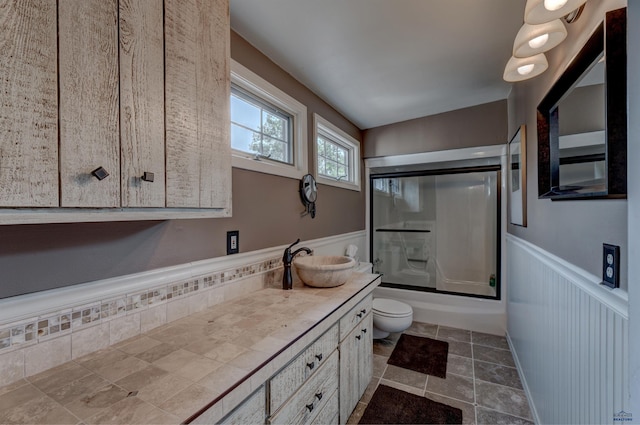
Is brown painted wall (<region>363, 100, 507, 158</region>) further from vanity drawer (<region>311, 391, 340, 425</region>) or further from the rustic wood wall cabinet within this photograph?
vanity drawer (<region>311, 391, 340, 425</region>)

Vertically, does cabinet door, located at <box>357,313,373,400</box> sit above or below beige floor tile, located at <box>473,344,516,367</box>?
above

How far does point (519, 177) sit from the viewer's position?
2127 millimetres

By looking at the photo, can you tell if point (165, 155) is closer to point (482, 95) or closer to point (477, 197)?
point (482, 95)

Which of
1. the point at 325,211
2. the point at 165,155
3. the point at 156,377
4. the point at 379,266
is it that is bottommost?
the point at 379,266

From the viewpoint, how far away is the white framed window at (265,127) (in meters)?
1.70

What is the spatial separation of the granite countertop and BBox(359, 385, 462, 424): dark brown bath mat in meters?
0.88

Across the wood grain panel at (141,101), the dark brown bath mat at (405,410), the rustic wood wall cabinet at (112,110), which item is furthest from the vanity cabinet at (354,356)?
the wood grain panel at (141,101)

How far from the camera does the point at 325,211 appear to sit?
2605 mm

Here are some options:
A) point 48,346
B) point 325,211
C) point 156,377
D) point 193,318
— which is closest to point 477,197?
point 325,211

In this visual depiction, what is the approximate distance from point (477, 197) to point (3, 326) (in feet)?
12.4

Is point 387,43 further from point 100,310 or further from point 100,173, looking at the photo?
point 100,310

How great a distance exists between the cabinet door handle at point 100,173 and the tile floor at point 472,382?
1825 millimetres

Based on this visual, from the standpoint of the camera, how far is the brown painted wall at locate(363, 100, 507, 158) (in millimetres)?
2814

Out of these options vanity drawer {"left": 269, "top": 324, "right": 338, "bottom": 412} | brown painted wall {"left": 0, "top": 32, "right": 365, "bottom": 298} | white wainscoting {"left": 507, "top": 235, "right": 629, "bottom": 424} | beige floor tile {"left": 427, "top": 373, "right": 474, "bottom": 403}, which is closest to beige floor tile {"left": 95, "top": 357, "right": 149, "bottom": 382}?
brown painted wall {"left": 0, "top": 32, "right": 365, "bottom": 298}
